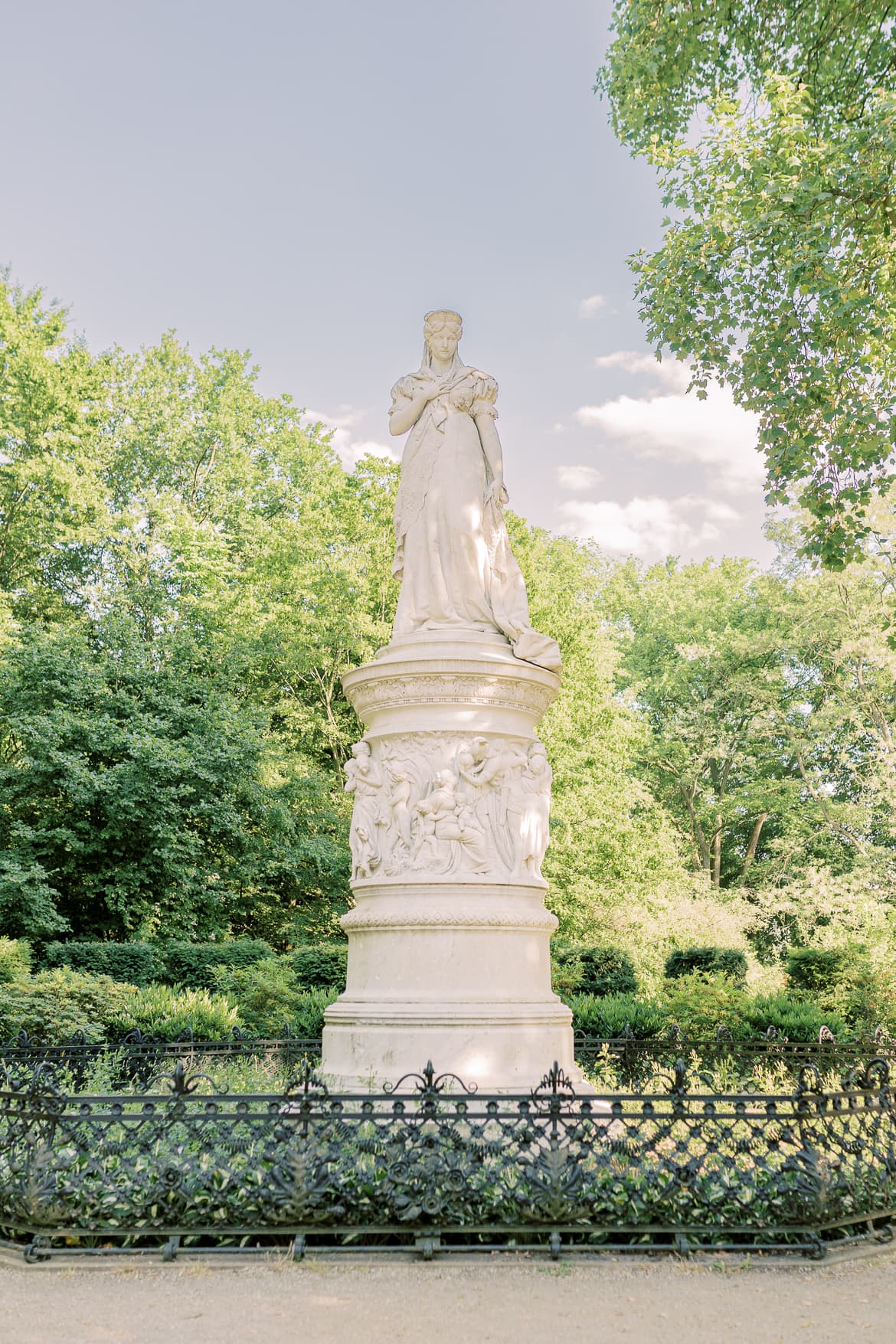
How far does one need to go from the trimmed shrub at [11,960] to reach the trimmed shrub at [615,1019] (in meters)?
7.31

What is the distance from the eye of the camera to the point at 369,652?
25141mm

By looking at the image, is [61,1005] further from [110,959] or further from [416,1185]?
[416,1185]

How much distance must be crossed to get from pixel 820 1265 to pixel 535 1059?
282cm

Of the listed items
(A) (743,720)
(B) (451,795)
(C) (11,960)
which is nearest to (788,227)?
(B) (451,795)

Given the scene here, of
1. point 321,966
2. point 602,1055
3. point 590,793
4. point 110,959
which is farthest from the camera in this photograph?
point 590,793

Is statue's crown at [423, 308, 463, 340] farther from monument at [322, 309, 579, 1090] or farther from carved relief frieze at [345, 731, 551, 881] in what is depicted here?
carved relief frieze at [345, 731, 551, 881]

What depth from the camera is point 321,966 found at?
58.7 ft

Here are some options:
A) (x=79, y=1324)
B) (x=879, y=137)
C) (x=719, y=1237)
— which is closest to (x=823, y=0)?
(x=879, y=137)

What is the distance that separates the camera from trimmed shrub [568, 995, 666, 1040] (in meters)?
13.3

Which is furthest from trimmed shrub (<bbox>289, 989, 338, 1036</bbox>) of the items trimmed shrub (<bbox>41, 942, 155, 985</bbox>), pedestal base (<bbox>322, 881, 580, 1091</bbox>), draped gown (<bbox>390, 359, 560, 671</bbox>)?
draped gown (<bbox>390, 359, 560, 671</bbox>)

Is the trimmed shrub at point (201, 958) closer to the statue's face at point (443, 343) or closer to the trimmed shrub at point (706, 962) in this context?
the trimmed shrub at point (706, 962)

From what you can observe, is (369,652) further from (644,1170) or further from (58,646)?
(644,1170)

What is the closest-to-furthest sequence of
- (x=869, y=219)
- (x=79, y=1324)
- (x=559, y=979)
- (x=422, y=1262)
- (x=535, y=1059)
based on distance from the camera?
(x=79, y=1324) < (x=422, y=1262) < (x=535, y=1059) < (x=869, y=219) < (x=559, y=979)

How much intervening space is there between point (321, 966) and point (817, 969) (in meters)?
8.53
